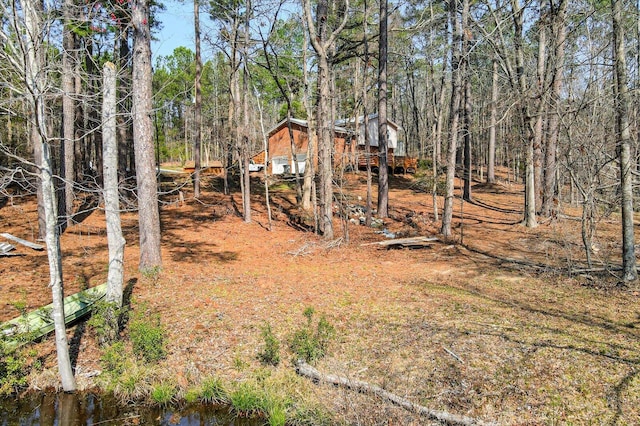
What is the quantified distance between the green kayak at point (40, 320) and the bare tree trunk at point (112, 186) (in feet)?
1.61

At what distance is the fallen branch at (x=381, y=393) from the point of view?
171 inches

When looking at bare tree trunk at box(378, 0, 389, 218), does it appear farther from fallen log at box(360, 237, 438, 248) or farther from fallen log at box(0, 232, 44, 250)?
fallen log at box(0, 232, 44, 250)

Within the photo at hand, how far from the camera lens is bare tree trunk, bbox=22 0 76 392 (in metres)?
4.14

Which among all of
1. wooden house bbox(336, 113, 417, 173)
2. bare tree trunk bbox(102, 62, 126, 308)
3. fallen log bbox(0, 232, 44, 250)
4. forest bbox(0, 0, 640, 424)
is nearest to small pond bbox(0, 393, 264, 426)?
forest bbox(0, 0, 640, 424)

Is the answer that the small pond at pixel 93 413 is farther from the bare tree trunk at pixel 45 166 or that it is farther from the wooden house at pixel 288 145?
the wooden house at pixel 288 145

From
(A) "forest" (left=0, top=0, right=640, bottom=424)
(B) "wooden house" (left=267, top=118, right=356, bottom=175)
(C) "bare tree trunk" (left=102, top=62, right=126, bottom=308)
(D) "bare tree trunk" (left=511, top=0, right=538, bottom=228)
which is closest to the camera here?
(A) "forest" (left=0, top=0, right=640, bottom=424)

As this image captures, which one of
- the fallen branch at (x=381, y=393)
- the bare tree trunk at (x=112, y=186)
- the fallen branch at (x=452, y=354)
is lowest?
the fallen branch at (x=381, y=393)

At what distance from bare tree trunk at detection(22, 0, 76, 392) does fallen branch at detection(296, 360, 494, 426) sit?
2904mm

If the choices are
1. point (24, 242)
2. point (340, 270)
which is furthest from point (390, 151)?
point (24, 242)

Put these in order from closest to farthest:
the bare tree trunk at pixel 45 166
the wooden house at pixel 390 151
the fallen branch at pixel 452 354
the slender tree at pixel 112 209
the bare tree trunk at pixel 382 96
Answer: the bare tree trunk at pixel 45 166, the fallen branch at pixel 452 354, the slender tree at pixel 112 209, the bare tree trunk at pixel 382 96, the wooden house at pixel 390 151

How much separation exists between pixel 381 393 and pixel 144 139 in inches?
259

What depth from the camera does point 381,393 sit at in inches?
191

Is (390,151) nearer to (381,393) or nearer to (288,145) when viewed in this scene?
(288,145)

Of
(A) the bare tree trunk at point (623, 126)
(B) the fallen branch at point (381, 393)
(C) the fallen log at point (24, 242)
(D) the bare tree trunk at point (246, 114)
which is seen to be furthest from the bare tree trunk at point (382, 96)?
(B) the fallen branch at point (381, 393)
